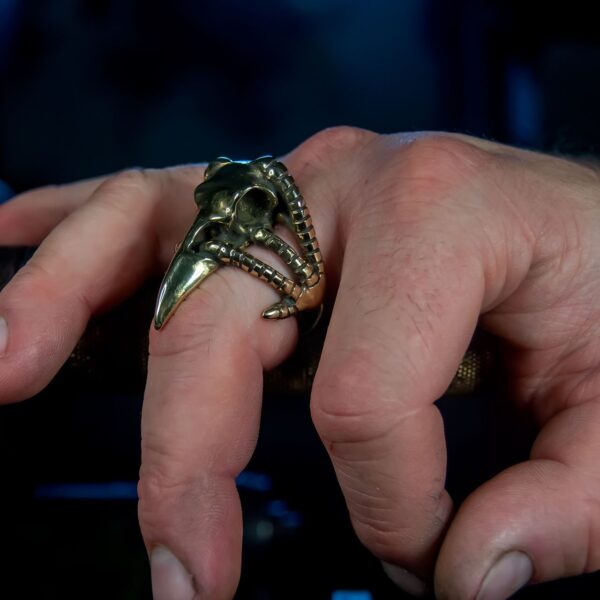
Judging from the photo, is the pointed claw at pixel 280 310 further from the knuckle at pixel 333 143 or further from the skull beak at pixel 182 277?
the knuckle at pixel 333 143

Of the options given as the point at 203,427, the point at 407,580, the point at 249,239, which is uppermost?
the point at 249,239

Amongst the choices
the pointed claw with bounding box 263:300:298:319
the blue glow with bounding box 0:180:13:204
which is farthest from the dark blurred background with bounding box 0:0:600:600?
the pointed claw with bounding box 263:300:298:319

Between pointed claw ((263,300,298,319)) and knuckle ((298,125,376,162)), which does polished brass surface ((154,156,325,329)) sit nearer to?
pointed claw ((263,300,298,319))

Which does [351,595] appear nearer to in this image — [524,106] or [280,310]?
[280,310]

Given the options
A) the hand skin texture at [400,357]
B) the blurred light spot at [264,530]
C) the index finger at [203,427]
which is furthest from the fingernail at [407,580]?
the blurred light spot at [264,530]

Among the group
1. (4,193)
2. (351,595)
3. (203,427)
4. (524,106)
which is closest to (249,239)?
(203,427)

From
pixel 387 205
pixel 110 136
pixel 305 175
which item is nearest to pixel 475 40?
pixel 110 136
